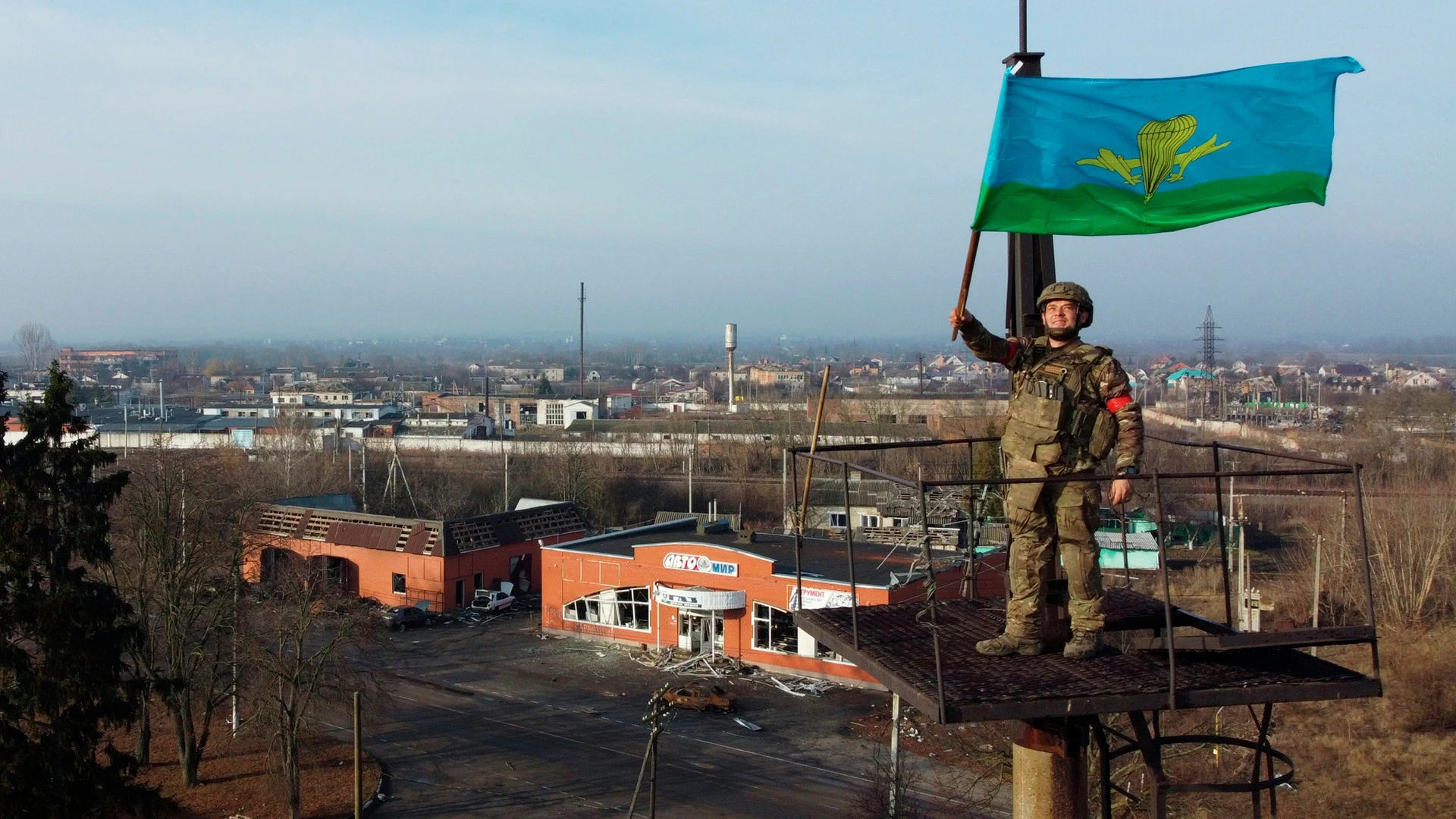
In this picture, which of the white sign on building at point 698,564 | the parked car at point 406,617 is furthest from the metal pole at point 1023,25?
the parked car at point 406,617

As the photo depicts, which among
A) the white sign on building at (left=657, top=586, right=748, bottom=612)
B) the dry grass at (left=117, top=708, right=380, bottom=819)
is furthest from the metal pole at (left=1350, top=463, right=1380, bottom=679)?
the white sign on building at (left=657, top=586, right=748, bottom=612)

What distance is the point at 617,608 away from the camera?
85.6 ft

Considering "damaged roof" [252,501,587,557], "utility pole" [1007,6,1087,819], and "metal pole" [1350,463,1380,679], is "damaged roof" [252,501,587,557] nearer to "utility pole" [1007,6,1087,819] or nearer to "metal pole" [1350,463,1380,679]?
"utility pole" [1007,6,1087,819]

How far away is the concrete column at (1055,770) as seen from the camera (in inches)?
154

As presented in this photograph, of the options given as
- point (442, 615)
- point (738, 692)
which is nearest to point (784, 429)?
point (442, 615)

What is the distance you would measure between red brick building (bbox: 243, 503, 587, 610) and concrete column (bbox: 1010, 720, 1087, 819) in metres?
26.4

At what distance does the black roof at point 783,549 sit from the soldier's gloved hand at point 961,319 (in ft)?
56.9

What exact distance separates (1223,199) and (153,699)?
68.4 ft

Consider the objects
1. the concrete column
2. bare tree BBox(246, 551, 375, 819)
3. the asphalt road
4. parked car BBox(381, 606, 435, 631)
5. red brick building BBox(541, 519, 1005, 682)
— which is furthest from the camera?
parked car BBox(381, 606, 435, 631)

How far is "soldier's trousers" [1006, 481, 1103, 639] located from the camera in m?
4.23

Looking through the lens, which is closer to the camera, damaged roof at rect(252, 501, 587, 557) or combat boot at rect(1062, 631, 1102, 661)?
combat boot at rect(1062, 631, 1102, 661)

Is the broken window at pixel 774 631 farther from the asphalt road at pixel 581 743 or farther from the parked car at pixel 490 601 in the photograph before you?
the parked car at pixel 490 601

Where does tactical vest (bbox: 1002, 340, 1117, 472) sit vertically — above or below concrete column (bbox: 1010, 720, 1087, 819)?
above

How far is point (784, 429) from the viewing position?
51000 mm
